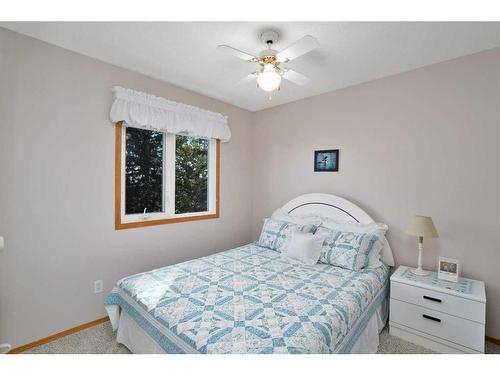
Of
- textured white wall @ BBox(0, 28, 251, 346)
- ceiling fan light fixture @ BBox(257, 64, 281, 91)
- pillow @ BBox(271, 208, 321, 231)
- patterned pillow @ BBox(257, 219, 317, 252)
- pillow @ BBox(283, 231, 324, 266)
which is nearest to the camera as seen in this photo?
ceiling fan light fixture @ BBox(257, 64, 281, 91)

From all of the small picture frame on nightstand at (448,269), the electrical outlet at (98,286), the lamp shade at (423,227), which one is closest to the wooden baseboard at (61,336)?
the electrical outlet at (98,286)

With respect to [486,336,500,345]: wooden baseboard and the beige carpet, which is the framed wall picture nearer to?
the beige carpet

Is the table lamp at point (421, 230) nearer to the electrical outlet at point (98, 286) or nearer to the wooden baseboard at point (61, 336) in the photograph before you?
the wooden baseboard at point (61, 336)

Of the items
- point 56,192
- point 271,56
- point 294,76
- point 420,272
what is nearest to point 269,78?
point 271,56

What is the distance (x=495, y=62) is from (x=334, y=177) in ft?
5.52

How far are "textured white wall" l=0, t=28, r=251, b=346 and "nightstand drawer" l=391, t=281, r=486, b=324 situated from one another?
246cm

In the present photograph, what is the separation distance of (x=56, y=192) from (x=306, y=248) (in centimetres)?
230

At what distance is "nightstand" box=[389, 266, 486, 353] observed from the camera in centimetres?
188

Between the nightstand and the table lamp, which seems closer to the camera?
the nightstand

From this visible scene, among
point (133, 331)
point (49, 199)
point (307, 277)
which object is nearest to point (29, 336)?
point (133, 331)

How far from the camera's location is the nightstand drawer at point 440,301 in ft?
6.12

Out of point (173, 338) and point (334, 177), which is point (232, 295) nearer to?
point (173, 338)

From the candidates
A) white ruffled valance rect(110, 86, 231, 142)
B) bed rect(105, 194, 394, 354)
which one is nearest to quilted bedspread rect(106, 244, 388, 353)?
bed rect(105, 194, 394, 354)

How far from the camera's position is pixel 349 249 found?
243 centimetres
